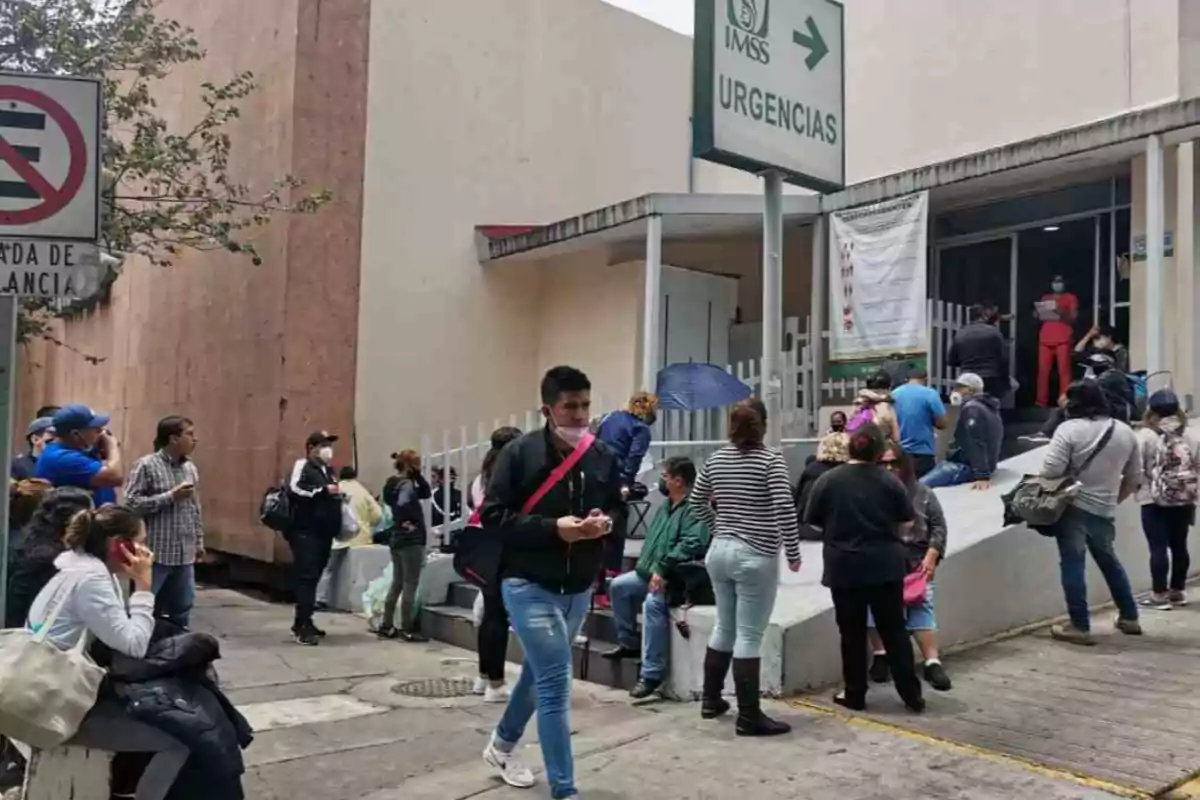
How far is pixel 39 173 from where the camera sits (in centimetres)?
414

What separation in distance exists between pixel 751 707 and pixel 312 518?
496cm

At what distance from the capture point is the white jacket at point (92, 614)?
398cm

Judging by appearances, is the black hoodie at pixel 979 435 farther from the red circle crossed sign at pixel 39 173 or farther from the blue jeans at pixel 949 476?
the red circle crossed sign at pixel 39 173

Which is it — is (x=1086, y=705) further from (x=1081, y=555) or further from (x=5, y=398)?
(x=5, y=398)

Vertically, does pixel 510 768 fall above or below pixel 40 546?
below

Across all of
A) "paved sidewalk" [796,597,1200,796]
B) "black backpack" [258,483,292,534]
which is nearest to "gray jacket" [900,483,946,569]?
"paved sidewalk" [796,597,1200,796]

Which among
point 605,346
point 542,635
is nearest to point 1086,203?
point 605,346

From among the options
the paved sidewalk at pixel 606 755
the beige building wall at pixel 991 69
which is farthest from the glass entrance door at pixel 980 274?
the paved sidewalk at pixel 606 755

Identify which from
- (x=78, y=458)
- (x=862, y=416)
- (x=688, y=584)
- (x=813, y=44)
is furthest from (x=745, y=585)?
(x=78, y=458)

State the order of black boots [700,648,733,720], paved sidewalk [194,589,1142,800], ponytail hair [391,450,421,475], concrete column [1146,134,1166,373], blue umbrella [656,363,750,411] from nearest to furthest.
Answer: paved sidewalk [194,589,1142,800]
black boots [700,648,733,720]
ponytail hair [391,450,421,475]
concrete column [1146,134,1166,373]
blue umbrella [656,363,750,411]

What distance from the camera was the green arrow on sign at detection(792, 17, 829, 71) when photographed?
7.11 m

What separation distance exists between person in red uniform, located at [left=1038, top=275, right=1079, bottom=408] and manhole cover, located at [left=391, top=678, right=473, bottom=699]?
759 centimetres

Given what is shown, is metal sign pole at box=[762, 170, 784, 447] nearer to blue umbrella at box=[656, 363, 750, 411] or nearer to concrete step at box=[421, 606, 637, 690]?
concrete step at box=[421, 606, 637, 690]

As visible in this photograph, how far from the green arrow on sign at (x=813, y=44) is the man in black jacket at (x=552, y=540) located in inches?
138
